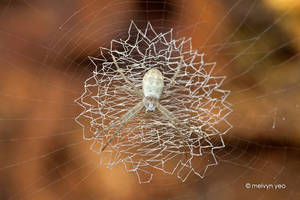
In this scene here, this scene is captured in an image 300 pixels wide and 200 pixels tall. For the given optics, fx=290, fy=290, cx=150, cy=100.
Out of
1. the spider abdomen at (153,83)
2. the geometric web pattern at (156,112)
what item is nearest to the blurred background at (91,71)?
the geometric web pattern at (156,112)

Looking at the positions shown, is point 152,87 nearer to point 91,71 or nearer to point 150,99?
point 150,99

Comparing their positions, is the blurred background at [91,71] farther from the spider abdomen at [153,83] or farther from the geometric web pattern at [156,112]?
the spider abdomen at [153,83]

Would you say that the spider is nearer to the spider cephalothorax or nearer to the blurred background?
the spider cephalothorax

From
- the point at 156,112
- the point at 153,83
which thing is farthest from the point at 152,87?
the point at 156,112

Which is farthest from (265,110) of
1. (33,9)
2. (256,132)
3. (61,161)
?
(33,9)

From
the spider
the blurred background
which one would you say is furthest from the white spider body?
the blurred background

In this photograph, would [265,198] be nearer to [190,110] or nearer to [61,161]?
[190,110]

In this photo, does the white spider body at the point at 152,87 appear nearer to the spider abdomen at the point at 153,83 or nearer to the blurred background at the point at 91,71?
the spider abdomen at the point at 153,83
